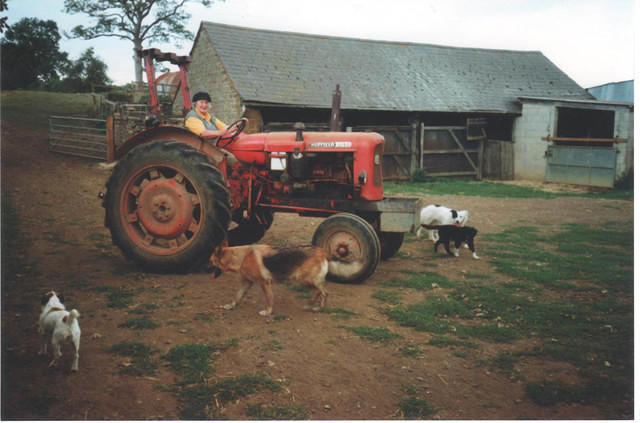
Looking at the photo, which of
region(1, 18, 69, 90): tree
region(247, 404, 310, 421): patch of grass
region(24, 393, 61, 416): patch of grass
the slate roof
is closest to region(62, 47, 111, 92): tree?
the slate roof

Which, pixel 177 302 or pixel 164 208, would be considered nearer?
pixel 177 302

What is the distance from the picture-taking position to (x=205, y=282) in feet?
18.0

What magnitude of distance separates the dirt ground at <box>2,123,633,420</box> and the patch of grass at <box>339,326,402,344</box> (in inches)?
3.1

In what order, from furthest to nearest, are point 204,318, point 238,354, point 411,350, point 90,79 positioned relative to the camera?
point 90,79 < point 204,318 < point 411,350 < point 238,354

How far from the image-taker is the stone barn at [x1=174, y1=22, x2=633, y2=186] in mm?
15516

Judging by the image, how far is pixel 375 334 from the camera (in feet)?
14.0

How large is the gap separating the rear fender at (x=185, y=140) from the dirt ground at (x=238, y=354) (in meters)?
1.38

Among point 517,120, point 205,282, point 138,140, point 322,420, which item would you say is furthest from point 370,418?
point 517,120

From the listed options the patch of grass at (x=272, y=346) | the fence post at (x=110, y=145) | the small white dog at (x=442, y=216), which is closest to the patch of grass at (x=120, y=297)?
the patch of grass at (x=272, y=346)

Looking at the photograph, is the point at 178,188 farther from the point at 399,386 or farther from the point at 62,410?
the point at 399,386

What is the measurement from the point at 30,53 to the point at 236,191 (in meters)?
2.54

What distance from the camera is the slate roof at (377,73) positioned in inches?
624

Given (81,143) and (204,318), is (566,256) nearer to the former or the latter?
(204,318)

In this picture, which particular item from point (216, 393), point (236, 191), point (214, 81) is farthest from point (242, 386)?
point (214, 81)
